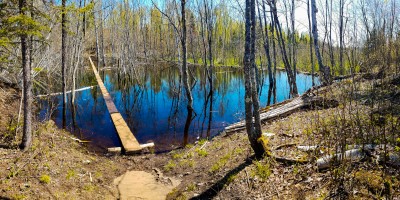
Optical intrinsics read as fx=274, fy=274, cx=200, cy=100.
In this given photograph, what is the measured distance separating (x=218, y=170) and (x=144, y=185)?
199 cm

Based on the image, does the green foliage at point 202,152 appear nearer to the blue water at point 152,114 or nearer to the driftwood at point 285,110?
the driftwood at point 285,110

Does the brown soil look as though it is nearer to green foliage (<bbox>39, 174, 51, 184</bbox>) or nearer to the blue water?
green foliage (<bbox>39, 174, 51, 184</bbox>)

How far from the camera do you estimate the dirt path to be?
21.7 ft

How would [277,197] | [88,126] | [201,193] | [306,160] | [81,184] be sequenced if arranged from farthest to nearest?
1. [88,126]
2. [81,184]
3. [201,193]
4. [306,160]
5. [277,197]

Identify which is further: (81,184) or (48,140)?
(48,140)

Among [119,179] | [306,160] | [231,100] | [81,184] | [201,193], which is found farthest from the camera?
[231,100]

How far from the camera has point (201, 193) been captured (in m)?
6.19

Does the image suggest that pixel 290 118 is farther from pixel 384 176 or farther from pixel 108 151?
pixel 108 151

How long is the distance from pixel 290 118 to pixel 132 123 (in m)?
8.11

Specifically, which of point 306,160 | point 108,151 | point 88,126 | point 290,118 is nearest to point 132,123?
point 88,126

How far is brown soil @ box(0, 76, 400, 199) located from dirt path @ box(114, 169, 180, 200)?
0.08 meters

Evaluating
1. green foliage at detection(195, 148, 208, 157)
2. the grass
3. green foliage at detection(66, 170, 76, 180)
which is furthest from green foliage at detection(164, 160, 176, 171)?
green foliage at detection(66, 170, 76, 180)

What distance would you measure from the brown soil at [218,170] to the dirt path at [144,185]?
0.27 feet

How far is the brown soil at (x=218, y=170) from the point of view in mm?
4652
